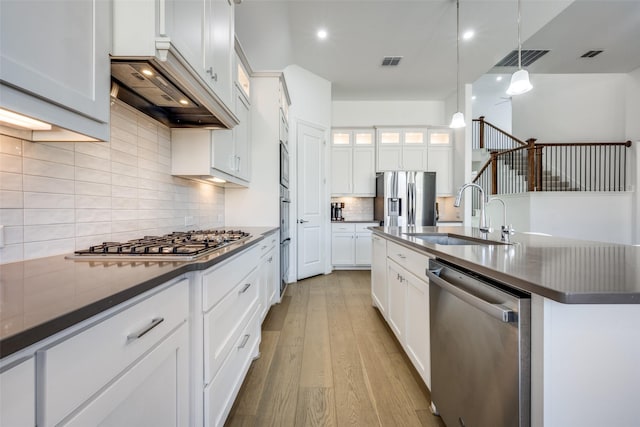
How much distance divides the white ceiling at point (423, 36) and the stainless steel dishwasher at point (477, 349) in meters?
3.11

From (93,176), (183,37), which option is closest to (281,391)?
(93,176)

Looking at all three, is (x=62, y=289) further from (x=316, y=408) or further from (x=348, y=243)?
(x=348, y=243)

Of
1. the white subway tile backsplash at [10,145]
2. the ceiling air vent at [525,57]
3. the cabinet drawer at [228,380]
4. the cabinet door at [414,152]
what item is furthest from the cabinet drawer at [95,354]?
the ceiling air vent at [525,57]

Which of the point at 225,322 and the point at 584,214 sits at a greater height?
the point at 584,214

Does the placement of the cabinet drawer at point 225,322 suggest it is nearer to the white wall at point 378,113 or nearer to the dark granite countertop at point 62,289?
the dark granite countertop at point 62,289

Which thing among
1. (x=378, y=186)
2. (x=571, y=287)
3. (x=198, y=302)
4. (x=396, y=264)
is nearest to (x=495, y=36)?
(x=378, y=186)

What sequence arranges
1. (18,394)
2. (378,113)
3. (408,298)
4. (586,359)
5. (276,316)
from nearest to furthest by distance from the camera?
1. (18,394)
2. (586,359)
3. (408,298)
4. (276,316)
5. (378,113)

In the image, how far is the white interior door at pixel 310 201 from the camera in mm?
4625

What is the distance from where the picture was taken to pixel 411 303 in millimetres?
1955

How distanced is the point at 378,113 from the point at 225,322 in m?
5.77

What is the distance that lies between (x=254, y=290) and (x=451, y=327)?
1.34 meters

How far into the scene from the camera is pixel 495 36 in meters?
4.05

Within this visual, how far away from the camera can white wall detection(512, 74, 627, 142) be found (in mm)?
6578

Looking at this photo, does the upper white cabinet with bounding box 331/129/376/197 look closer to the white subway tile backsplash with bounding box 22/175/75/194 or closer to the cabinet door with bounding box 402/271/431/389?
the cabinet door with bounding box 402/271/431/389
